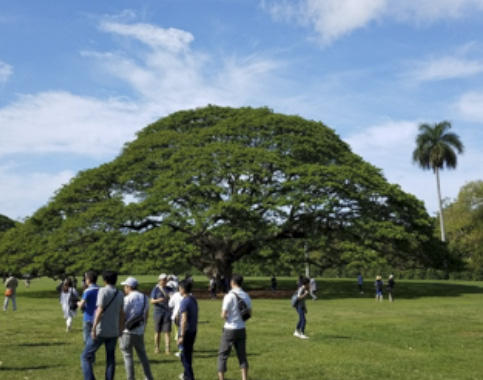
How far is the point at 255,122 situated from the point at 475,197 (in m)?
44.3

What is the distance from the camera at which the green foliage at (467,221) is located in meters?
62.7

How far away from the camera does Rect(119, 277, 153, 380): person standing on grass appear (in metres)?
7.95

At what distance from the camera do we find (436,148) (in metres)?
65.2

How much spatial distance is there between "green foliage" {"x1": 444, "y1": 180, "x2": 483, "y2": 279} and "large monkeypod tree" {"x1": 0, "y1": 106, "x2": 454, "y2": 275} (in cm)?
3090

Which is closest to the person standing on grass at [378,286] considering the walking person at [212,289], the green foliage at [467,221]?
the walking person at [212,289]

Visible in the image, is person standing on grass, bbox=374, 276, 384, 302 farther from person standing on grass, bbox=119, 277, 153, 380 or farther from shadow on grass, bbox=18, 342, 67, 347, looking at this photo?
person standing on grass, bbox=119, 277, 153, 380

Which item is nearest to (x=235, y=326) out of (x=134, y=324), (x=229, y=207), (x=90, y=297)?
(x=134, y=324)

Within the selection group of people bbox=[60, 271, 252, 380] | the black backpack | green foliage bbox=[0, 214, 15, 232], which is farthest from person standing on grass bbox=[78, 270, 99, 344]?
green foliage bbox=[0, 214, 15, 232]

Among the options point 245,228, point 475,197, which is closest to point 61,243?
point 245,228

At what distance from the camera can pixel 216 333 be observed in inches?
585

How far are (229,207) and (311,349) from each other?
1974 centimetres

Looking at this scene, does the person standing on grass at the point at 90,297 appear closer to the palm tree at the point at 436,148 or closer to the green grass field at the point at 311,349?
the green grass field at the point at 311,349

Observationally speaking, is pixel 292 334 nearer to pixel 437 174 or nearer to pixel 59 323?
pixel 59 323

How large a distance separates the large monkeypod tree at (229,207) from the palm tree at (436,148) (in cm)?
3213
